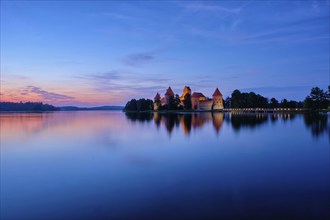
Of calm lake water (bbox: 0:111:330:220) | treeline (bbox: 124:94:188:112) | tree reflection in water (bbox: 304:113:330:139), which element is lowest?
calm lake water (bbox: 0:111:330:220)

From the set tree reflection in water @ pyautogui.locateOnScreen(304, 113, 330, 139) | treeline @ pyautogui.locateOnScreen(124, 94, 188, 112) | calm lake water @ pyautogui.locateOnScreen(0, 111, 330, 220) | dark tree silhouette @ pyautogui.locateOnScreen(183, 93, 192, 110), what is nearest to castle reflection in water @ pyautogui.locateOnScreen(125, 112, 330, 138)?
tree reflection in water @ pyautogui.locateOnScreen(304, 113, 330, 139)

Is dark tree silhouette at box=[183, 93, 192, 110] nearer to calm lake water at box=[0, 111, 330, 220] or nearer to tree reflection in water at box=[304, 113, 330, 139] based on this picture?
tree reflection in water at box=[304, 113, 330, 139]

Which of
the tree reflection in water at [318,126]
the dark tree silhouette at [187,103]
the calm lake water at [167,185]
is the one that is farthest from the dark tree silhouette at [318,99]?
the calm lake water at [167,185]

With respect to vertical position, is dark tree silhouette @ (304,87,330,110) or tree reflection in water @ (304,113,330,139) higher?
dark tree silhouette @ (304,87,330,110)

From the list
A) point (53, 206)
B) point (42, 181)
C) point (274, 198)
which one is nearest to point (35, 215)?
point (53, 206)

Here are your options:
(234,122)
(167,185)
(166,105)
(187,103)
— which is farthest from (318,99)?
(167,185)

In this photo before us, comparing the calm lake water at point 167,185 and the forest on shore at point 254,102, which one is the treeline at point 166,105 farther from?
the calm lake water at point 167,185

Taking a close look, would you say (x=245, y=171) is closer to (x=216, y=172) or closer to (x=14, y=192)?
(x=216, y=172)

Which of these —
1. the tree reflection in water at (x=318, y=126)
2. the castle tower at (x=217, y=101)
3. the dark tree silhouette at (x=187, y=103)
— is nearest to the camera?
the tree reflection in water at (x=318, y=126)

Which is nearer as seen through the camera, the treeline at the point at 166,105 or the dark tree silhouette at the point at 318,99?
the dark tree silhouette at the point at 318,99

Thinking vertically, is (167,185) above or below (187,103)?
below

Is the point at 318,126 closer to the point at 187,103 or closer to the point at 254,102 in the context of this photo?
the point at 254,102

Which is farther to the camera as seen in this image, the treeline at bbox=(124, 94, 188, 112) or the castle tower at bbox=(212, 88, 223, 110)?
the castle tower at bbox=(212, 88, 223, 110)

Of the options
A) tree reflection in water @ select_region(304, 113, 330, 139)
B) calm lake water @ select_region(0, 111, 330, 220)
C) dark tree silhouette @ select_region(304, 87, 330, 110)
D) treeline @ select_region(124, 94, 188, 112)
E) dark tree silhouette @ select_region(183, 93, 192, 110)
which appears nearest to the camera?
calm lake water @ select_region(0, 111, 330, 220)
